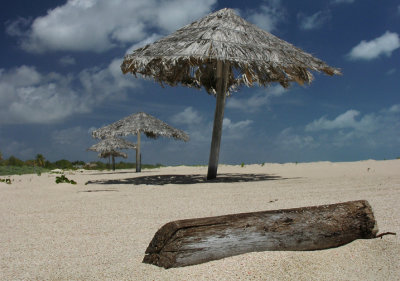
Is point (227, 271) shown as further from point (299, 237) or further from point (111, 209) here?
point (111, 209)

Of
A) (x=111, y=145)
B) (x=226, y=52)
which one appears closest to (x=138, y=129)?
(x=111, y=145)

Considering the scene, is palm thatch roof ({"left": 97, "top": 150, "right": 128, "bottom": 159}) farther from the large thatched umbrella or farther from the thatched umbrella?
the large thatched umbrella

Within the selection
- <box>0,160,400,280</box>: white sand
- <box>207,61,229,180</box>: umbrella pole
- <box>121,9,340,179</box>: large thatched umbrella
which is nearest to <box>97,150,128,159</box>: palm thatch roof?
<box>121,9,340,179</box>: large thatched umbrella

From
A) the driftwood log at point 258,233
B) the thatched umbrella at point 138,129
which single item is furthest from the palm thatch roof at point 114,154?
the driftwood log at point 258,233

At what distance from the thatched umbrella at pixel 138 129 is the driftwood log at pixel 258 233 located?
48.8 feet

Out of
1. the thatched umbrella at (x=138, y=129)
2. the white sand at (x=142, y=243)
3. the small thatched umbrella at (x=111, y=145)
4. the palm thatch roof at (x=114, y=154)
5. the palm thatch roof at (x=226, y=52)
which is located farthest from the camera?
the palm thatch roof at (x=114, y=154)

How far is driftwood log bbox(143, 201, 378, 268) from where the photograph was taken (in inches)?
94.3

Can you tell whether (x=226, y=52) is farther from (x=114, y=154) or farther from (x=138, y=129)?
(x=114, y=154)

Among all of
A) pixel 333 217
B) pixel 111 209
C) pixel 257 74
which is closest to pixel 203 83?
pixel 257 74

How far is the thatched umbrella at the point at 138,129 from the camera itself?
57.5 feet

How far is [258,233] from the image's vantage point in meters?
2.57

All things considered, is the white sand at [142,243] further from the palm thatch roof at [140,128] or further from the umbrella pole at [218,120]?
the palm thatch roof at [140,128]

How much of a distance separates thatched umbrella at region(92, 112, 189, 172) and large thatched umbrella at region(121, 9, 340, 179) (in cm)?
592

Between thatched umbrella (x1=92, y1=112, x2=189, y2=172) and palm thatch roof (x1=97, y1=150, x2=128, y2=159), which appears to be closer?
thatched umbrella (x1=92, y1=112, x2=189, y2=172)
